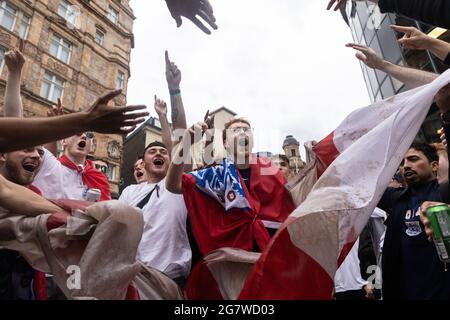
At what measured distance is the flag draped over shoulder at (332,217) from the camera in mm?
1139

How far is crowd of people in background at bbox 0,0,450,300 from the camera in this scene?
1294 mm

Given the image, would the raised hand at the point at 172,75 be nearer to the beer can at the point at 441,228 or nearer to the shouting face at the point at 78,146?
the shouting face at the point at 78,146

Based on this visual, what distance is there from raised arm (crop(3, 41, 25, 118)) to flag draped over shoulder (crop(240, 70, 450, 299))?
2036mm

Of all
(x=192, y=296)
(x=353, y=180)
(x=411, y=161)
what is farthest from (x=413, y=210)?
(x=192, y=296)

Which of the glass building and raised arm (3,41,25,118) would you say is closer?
raised arm (3,41,25,118)

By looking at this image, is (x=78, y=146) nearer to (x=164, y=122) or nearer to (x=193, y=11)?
(x=164, y=122)

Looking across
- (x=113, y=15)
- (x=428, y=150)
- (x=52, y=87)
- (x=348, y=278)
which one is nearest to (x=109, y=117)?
(x=428, y=150)

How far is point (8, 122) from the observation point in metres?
1.16

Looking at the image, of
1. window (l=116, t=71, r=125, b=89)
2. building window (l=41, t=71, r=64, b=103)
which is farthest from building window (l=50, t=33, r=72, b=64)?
window (l=116, t=71, r=125, b=89)

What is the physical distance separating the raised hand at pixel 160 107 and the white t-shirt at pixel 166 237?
889 millimetres

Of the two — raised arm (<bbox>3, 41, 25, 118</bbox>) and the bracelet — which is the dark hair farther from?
raised arm (<bbox>3, 41, 25, 118</bbox>)

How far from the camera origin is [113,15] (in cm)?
2011

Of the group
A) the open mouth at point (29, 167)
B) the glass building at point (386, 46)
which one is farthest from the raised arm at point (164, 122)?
the glass building at point (386, 46)
